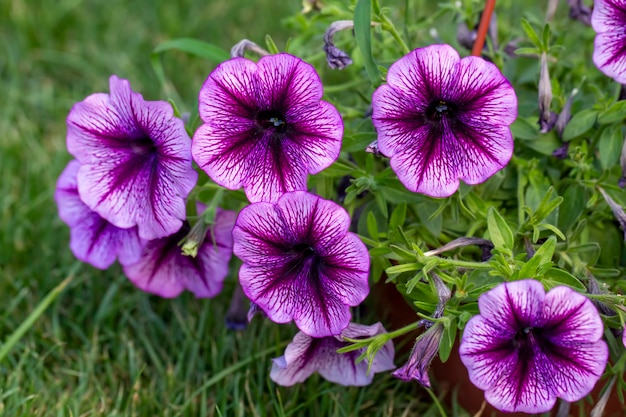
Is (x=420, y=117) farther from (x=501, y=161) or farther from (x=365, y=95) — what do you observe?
(x=365, y=95)

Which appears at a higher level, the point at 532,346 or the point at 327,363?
the point at 532,346

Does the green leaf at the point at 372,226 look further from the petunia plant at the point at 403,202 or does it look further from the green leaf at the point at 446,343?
the green leaf at the point at 446,343

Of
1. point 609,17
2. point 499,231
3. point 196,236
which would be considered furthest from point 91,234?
point 609,17

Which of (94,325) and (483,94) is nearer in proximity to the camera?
(483,94)

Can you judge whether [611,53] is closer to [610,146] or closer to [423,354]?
[610,146]

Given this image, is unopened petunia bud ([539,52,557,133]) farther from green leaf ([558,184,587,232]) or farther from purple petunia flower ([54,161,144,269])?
purple petunia flower ([54,161,144,269])

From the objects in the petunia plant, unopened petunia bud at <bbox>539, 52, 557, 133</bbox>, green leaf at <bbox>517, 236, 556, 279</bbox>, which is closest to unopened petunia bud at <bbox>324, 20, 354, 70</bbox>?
the petunia plant

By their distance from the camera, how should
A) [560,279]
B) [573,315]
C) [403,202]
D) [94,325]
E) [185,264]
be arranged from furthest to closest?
[94,325]
[185,264]
[403,202]
[560,279]
[573,315]
